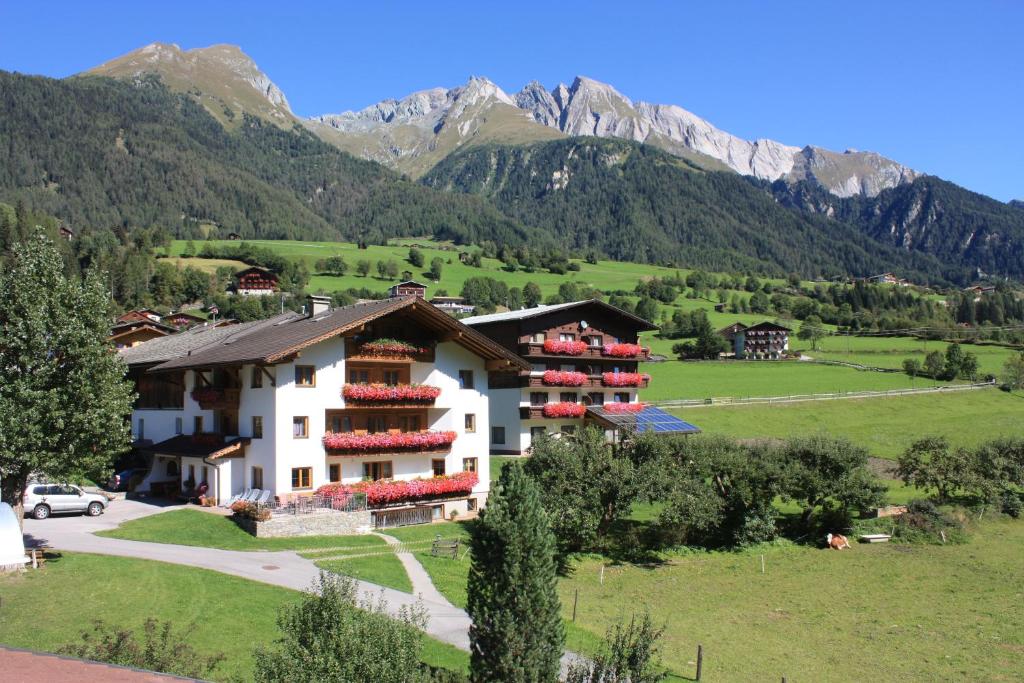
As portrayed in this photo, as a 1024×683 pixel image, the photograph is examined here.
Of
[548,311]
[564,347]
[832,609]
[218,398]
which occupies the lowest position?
[832,609]

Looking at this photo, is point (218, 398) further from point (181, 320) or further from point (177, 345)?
point (181, 320)

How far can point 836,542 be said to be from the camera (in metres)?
41.3

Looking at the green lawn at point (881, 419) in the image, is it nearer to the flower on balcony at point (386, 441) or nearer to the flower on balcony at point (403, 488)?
the flower on balcony at point (403, 488)

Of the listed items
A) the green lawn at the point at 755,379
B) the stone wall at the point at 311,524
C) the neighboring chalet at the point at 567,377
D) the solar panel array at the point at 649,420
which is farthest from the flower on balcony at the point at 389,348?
the green lawn at the point at 755,379

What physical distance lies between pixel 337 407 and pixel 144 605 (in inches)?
708

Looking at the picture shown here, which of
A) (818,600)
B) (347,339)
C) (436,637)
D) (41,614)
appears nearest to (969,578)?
(818,600)

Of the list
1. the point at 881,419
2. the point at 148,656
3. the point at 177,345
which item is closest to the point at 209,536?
the point at 148,656

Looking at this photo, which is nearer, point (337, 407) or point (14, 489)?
point (14, 489)

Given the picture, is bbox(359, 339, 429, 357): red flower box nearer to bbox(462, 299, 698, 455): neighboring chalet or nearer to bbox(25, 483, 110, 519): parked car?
bbox(25, 483, 110, 519): parked car

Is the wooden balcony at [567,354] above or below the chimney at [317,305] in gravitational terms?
below

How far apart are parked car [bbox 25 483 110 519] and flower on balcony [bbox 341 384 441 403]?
1276cm

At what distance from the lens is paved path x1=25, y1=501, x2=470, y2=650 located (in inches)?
1009

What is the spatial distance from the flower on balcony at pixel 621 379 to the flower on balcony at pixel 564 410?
3501 mm

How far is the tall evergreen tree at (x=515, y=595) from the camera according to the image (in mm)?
14695
